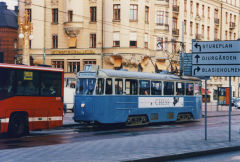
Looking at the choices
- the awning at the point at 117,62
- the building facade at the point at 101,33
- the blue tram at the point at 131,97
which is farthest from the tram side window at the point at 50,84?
the awning at the point at 117,62

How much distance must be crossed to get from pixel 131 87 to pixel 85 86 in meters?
2.53

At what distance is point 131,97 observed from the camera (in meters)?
22.6

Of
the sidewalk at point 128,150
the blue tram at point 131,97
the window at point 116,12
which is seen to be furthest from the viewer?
the window at point 116,12

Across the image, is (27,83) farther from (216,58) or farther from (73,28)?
(73,28)

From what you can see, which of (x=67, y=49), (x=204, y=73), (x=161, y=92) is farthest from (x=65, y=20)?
(x=204, y=73)

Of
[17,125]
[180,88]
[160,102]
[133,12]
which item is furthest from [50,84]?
[133,12]

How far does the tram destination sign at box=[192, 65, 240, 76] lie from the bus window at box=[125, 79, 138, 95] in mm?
7472

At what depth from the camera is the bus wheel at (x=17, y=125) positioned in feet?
55.5

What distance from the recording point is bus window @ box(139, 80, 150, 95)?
76.5ft

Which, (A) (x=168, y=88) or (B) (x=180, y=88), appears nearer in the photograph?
(A) (x=168, y=88)

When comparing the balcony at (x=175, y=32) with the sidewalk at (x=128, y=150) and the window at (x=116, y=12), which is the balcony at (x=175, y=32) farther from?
the sidewalk at (x=128, y=150)

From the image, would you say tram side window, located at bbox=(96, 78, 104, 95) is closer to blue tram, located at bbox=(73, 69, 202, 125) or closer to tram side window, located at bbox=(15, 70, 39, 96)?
blue tram, located at bbox=(73, 69, 202, 125)

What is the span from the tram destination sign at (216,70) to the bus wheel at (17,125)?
6799mm

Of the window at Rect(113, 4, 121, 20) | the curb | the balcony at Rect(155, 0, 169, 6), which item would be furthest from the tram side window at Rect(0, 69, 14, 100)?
the balcony at Rect(155, 0, 169, 6)
